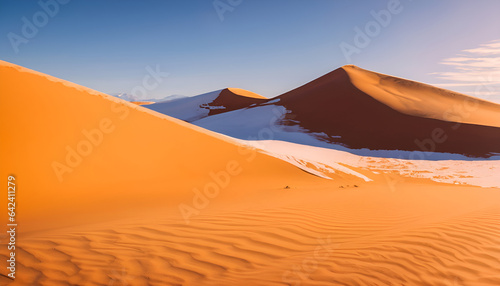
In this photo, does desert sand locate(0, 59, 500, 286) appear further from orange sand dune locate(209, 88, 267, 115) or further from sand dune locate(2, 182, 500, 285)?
orange sand dune locate(209, 88, 267, 115)

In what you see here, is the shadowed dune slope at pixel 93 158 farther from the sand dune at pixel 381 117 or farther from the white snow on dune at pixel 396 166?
the sand dune at pixel 381 117

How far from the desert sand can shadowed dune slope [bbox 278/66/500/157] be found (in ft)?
63.5

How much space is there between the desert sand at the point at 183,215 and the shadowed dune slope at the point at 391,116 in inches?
762

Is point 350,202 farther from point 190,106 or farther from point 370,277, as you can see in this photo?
point 190,106

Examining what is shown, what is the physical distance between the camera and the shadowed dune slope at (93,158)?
21.2ft

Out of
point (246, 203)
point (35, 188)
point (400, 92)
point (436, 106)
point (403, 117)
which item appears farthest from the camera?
point (400, 92)

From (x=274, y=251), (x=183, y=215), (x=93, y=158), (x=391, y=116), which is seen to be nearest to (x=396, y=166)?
(x=391, y=116)

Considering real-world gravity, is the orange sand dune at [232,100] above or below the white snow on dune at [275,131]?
above

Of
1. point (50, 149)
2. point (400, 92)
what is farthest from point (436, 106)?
point (50, 149)

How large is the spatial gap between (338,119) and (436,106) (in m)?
11.6

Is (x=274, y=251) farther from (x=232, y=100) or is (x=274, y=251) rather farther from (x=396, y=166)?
(x=232, y=100)

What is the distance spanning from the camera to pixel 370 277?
3.44m

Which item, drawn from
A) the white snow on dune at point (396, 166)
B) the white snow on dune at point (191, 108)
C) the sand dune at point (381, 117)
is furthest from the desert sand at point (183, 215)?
the white snow on dune at point (191, 108)

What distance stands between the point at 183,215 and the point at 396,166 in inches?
725
